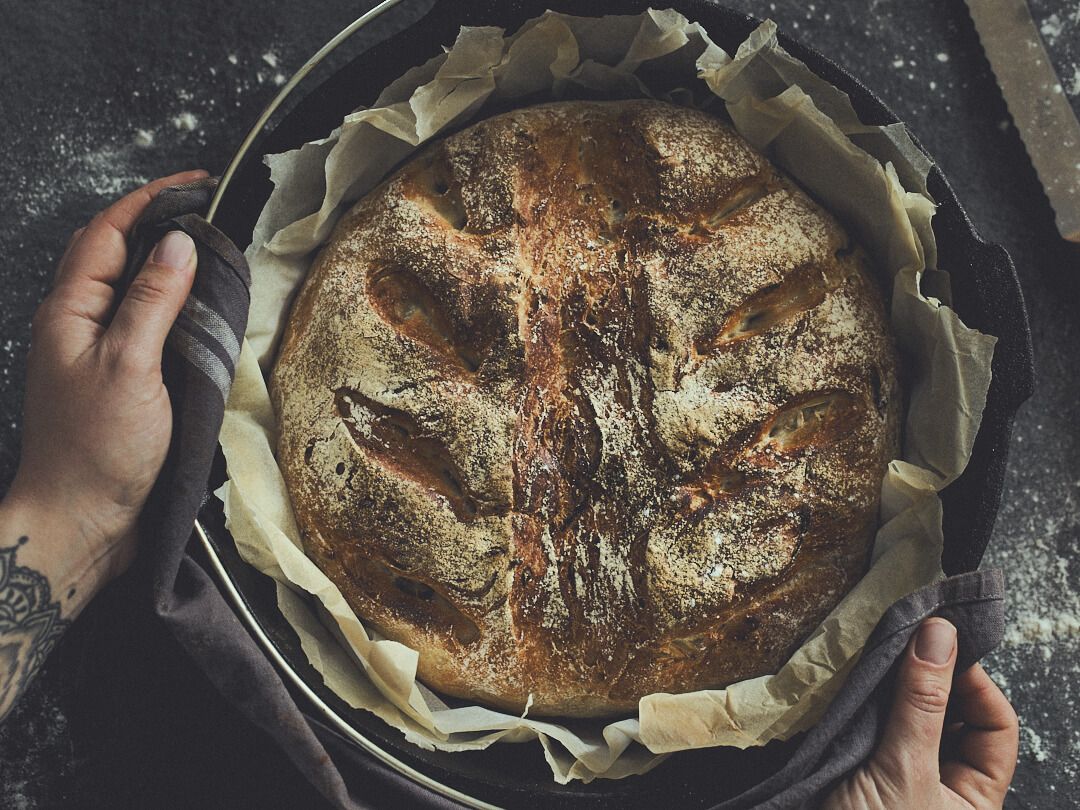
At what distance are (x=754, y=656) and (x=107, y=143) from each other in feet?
3.78

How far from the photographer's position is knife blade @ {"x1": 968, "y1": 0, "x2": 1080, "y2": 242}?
4.48ft

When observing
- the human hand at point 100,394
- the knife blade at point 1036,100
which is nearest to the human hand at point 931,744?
the knife blade at point 1036,100

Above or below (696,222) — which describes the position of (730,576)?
below

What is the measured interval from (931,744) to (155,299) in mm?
1047

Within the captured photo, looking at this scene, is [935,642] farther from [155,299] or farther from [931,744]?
[155,299]

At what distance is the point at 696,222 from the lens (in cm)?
118

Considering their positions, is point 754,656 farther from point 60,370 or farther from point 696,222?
point 60,370

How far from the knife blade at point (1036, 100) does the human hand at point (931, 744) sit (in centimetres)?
67

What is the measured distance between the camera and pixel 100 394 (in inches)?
43.1

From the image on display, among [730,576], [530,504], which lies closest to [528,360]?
[530,504]

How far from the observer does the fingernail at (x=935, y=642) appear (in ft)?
3.57

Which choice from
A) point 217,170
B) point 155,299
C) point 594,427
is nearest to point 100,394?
point 155,299

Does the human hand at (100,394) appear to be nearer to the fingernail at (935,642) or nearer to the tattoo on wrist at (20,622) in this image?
the tattoo on wrist at (20,622)

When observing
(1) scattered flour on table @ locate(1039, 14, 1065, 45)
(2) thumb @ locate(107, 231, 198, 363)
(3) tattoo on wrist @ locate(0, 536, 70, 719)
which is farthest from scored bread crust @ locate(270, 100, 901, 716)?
(1) scattered flour on table @ locate(1039, 14, 1065, 45)
